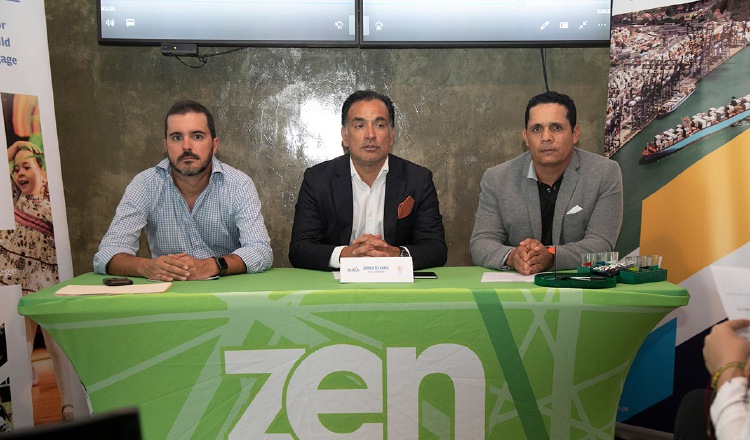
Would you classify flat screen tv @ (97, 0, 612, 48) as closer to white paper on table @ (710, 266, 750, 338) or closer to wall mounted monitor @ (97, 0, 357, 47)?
wall mounted monitor @ (97, 0, 357, 47)

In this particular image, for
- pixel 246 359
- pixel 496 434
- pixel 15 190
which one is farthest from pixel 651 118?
pixel 15 190

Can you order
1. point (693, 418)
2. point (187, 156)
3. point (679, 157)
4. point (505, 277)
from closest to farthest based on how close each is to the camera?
point (693, 418), point (505, 277), point (679, 157), point (187, 156)

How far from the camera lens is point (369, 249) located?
271cm

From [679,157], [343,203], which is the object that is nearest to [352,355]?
[343,203]

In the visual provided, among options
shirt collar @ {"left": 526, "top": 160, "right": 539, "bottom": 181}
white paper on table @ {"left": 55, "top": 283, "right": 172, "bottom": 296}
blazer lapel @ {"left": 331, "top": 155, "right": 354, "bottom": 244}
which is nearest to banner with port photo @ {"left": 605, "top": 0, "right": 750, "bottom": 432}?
shirt collar @ {"left": 526, "top": 160, "right": 539, "bottom": 181}

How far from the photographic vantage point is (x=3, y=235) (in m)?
2.93

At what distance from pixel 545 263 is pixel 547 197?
58 centimetres

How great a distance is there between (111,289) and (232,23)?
6.55 feet

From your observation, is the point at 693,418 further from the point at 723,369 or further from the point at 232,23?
the point at 232,23

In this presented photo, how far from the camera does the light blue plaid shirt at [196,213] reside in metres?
2.94

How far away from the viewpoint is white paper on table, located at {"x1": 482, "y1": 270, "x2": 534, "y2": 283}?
2.34 metres

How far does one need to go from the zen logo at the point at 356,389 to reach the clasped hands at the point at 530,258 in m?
0.49

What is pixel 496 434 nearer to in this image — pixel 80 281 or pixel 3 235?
pixel 80 281

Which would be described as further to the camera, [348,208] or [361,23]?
[361,23]
